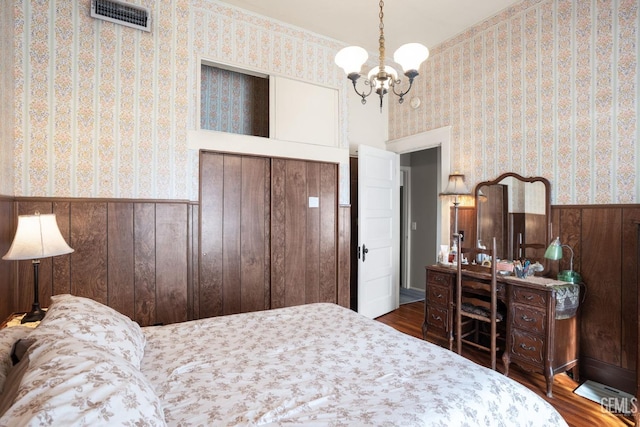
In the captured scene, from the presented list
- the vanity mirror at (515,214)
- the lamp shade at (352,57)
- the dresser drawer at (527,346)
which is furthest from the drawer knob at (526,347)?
the lamp shade at (352,57)

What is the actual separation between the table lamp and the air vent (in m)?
1.66

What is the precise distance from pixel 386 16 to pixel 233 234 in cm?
265

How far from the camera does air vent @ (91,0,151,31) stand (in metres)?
2.36

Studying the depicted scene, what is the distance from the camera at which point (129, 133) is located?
2.49 m

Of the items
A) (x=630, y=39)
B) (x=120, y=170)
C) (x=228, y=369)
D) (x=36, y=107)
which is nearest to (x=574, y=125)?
(x=630, y=39)

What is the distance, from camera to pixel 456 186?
10.8 ft

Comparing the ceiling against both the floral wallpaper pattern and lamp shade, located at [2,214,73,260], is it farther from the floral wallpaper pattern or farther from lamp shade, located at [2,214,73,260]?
lamp shade, located at [2,214,73,260]

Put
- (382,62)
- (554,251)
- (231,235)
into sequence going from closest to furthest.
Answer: (382,62), (554,251), (231,235)

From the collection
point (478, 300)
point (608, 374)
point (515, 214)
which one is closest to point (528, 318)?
point (478, 300)

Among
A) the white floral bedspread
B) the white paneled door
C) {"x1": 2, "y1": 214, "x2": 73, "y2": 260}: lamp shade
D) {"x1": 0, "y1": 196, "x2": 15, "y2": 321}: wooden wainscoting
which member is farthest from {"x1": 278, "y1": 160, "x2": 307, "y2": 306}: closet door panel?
{"x1": 0, "y1": 196, "x2": 15, "y2": 321}: wooden wainscoting

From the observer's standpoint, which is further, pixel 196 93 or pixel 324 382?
pixel 196 93

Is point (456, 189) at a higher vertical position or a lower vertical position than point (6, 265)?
higher

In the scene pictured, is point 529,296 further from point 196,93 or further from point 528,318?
point 196,93

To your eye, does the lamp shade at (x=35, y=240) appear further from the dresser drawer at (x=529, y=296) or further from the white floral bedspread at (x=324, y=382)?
the dresser drawer at (x=529, y=296)
